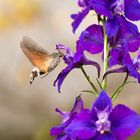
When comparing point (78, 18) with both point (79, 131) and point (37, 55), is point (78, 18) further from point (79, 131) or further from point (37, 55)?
point (79, 131)

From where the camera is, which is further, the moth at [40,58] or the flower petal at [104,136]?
the moth at [40,58]

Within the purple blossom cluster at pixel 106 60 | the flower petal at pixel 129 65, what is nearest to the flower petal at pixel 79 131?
the purple blossom cluster at pixel 106 60

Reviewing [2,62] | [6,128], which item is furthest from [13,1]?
[6,128]

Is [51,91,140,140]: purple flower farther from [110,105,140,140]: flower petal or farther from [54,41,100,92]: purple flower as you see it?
[54,41,100,92]: purple flower

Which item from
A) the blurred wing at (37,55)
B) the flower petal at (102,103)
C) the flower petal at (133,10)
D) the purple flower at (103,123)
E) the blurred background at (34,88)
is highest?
the flower petal at (133,10)

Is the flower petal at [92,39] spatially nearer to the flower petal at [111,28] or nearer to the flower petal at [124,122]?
the flower petal at [111,28]

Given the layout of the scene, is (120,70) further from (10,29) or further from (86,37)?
(10,29)

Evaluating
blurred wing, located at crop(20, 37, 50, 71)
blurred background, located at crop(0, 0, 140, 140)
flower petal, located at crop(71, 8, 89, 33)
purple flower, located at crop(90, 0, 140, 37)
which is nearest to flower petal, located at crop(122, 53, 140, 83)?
purple flower, located at crop(90, 0, 140, 37)
